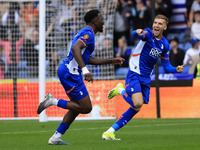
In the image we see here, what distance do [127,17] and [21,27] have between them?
4486mm

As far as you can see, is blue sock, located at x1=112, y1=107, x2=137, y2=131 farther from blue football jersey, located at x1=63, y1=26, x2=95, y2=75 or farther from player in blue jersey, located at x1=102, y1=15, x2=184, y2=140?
blue football jersey, located at x1=63, y1=26, x2=95, y2=75

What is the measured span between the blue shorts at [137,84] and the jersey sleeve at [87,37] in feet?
3.91

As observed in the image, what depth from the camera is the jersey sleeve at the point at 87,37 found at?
7.36 metres

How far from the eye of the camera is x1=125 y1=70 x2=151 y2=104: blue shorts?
323 inches

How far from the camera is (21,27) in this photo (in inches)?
688

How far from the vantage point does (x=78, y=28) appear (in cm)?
1518

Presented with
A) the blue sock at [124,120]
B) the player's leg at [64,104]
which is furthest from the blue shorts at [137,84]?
the player's leg at [64,104]

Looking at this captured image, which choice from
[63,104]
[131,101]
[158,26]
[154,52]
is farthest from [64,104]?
[158,26]

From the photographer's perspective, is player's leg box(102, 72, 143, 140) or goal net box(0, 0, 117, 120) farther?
goal net box(0, 0, 117, 120)

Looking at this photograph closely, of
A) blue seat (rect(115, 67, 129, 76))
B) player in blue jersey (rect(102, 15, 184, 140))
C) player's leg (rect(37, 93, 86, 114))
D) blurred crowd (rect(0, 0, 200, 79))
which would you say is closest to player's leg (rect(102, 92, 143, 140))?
player in blue jersey (rect(102, 15, 184, 140))

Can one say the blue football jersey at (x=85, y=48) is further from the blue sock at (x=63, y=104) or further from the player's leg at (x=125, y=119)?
the player's leg at (x=125, y=119)

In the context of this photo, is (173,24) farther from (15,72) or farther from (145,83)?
(145,83)

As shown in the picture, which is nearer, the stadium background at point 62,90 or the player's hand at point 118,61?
the player's hand at point 118,61

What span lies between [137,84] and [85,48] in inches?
45.5
